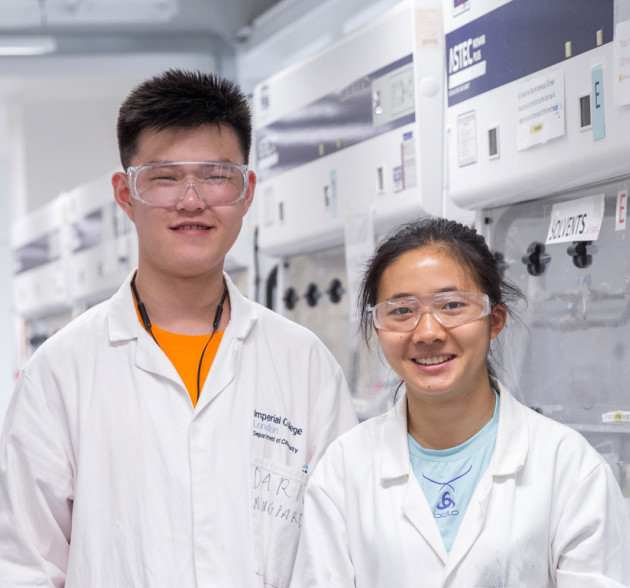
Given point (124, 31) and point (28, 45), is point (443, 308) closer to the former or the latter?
point (124, 31)

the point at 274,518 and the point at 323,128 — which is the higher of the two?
the point at 323,128

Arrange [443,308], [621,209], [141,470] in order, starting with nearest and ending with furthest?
[443,308] < [141,470] < [621,209]

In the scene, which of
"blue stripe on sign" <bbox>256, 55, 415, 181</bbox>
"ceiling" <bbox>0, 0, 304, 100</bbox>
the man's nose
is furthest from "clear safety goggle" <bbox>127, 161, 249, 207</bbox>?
"ceiling" <bbox>0, 0, 304, 100</bbox>

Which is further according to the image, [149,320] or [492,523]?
[149,320]

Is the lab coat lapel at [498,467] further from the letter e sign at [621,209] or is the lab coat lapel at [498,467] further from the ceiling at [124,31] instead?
the ceiling at [124,31]

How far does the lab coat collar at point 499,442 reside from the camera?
165 cm

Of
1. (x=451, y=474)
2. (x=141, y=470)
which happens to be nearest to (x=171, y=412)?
(x=141, y=470)

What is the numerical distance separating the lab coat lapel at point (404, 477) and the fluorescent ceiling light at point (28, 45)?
3712 millimetres

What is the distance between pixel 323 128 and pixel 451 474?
72.1 inches

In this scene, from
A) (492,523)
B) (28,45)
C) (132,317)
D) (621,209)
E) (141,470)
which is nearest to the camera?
(492,523)

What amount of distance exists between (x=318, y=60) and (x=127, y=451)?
1.86 metres

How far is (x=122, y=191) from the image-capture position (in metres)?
1.97

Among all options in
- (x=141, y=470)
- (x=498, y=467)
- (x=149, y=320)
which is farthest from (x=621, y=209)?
(x=141, y=470)

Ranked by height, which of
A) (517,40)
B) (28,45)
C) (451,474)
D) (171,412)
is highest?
(28,45)
